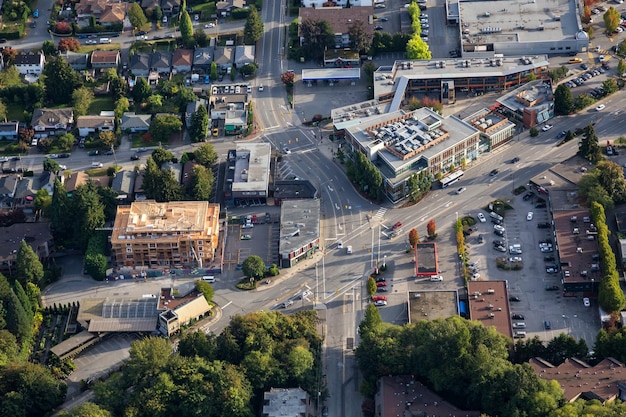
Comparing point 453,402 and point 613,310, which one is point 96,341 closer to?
point 453,402

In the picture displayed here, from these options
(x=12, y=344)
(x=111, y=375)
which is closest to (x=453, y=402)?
(x=111, y=375)

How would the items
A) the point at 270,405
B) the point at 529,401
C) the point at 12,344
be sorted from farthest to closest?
the point at 12,344, the point at 270,405, the point at 529,401

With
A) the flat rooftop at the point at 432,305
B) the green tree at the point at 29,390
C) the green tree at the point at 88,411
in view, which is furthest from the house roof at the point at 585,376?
the green tree at the point at 29,390

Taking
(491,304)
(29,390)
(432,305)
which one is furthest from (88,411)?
(491,304)

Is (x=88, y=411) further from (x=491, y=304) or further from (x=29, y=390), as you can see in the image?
(x=491, y=304)

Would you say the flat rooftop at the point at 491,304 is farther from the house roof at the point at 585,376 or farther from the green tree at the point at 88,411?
the green tree at the point at 88,411

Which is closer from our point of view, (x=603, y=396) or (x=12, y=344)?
(x=603, y=396)

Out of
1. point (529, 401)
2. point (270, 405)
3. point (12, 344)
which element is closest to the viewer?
point (529, 401)
